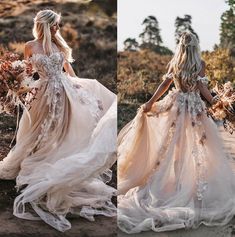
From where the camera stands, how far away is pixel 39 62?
3.09 m

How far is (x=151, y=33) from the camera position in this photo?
459 centimetres

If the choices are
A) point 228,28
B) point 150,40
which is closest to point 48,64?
point 150,40

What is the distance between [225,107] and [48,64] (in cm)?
128

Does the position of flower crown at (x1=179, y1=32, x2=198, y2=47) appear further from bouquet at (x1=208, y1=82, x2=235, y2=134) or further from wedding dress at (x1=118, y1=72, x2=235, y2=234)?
bouquet at (x1=208, y1=82, x2=235, y2=134)

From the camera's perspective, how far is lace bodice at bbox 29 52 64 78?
10.2 feet

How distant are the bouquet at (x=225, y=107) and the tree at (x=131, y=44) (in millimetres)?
1712

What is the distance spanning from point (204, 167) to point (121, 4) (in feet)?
5.37

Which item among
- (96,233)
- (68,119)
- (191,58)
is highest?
(191,58)

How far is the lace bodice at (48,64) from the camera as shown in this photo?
3094 mm

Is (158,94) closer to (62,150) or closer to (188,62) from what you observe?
(188,62)

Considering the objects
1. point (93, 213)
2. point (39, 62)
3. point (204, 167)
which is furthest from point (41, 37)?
point (204, 167)

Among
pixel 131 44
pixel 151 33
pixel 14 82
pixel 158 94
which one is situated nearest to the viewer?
pixel 14 82

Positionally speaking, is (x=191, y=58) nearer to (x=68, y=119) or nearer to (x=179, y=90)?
(x=179, y=90)

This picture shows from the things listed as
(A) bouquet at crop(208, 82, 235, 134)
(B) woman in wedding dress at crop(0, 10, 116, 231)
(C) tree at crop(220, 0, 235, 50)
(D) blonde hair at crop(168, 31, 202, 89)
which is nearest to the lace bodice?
(B) woman in wedding dress at crop(0, 10, 116, 231)
